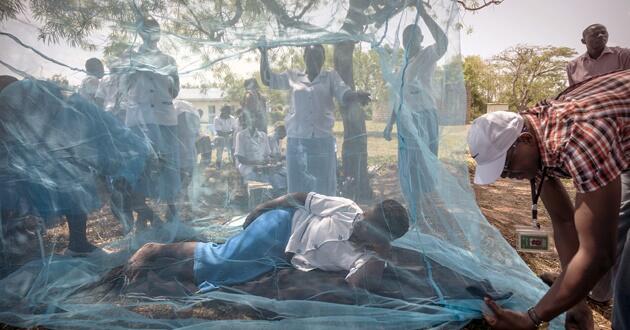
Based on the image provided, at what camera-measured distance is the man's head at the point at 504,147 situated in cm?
117

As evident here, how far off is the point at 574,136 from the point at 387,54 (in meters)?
1.29

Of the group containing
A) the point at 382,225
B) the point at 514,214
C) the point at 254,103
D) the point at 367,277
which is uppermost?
the point at 254,103

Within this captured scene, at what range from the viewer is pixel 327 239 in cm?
216

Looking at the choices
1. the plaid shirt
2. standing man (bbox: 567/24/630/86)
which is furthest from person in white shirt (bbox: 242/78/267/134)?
standing man (bbox: 567/24/630/86)

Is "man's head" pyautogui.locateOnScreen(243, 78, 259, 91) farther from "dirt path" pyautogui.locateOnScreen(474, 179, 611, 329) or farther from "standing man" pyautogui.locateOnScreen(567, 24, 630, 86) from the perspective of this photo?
"standing man" pyautogui.locateOnScreen(567, 24, 630, 86)

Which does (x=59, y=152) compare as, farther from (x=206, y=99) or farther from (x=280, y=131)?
(x=280, y=131)

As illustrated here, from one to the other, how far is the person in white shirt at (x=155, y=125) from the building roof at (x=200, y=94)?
4cm

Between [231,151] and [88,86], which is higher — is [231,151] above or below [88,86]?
below

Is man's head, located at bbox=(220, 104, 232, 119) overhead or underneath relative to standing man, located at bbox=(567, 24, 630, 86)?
underneath

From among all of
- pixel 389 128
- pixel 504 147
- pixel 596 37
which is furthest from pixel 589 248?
pixel 596 37

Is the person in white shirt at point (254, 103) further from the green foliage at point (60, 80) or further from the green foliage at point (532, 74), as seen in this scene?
the green foliage at point (532, 74)

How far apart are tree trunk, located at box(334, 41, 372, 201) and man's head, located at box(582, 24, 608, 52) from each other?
269cm

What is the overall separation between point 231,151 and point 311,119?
0.51 meters

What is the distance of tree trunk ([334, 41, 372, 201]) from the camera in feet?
7.39
